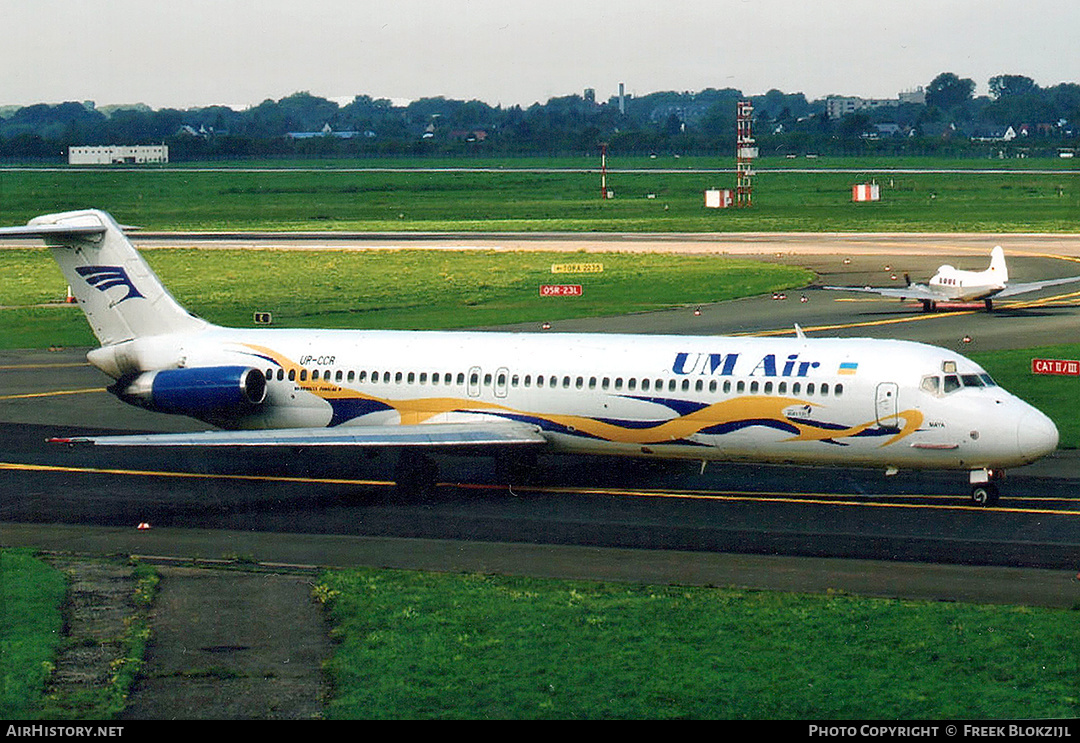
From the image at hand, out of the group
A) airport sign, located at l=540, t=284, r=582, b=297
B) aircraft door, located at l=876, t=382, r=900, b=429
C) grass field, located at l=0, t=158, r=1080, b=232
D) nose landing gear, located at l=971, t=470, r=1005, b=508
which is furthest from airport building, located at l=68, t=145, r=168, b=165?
nose landing gear, located at l=971, t=470, r=1005, b=508

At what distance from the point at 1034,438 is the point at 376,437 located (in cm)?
1382

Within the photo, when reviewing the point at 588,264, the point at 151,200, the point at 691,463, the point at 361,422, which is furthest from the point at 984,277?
the point at 151,200

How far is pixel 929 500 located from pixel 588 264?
58482 millimetres

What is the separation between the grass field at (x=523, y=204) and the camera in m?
127

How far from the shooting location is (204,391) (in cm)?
3809

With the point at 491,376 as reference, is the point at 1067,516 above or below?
below

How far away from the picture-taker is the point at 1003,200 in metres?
158

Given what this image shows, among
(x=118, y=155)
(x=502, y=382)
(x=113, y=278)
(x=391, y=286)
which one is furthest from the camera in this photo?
(x=118, y=155)

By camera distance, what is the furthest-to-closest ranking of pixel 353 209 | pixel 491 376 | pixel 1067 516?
1. pixel 353 209
2. pixel 491 376
3. pixel 1067 516

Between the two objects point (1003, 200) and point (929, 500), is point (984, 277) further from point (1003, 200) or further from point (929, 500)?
point (1003, 200)

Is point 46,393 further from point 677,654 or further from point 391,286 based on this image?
point 677,654

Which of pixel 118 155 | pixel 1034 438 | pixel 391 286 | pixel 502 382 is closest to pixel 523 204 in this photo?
pixel 118 155

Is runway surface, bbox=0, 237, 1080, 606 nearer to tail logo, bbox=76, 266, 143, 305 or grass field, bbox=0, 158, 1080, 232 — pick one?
tail logo, bbox=76, 266, 143, 305

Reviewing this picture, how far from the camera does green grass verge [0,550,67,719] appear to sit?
2048 cm
